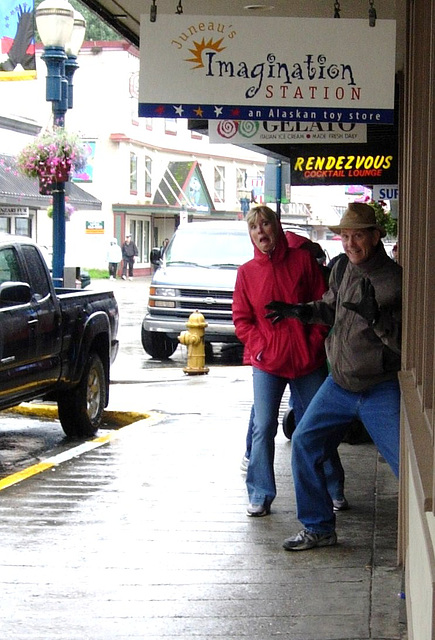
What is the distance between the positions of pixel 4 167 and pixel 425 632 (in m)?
38.0

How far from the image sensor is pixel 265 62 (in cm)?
695

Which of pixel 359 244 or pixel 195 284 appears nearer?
pixel 359 244

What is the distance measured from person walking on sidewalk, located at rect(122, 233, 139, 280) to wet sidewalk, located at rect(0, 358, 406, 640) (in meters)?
40.5

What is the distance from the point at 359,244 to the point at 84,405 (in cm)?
491

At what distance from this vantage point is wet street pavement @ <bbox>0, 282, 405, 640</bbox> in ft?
17.1

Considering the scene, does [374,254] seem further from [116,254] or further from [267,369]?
[116,254]

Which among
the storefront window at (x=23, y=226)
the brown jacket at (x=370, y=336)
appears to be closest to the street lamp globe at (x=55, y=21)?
the brown jacket at (x=370, y=336)

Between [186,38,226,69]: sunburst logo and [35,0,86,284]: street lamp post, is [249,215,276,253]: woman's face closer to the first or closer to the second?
[186,38,226,69]: sunburst logo

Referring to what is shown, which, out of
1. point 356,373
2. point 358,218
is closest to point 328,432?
point 356,373

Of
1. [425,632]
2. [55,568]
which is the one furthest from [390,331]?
[425,632]

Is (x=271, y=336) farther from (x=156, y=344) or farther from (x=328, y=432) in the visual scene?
(x=156, y=344)

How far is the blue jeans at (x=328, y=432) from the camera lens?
592cm

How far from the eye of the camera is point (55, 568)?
6.04 metres

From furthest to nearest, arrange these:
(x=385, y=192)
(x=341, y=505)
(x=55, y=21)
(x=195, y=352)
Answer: (x=385, y=192) → (x=195, y=352) → (x=55, y=21) → (x=341, y=505)
